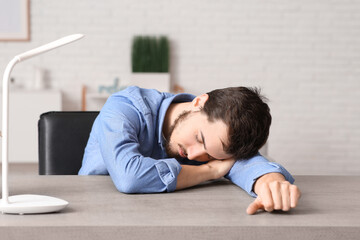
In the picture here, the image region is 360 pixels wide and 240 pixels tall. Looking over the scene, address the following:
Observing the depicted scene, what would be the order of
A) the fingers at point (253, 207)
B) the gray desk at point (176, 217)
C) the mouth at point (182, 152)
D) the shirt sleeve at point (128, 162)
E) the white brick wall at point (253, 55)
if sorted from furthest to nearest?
1. the white brick wall at point (253, 55)
2. the mouth at point (182, 152)
3. the shirt sleeve at point (128, 162)
4. the fingers at point (253, 207)
5. the gray desk at point (176, 217)

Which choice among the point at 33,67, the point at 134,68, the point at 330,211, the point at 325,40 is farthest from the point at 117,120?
the point at 325,40

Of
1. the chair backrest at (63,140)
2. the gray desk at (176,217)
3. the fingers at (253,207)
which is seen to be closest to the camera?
the gray desk at (176,217)

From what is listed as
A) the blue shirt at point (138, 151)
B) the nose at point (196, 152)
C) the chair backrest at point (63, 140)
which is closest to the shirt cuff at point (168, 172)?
the blue shirt at point (138, 151)

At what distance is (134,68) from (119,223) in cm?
413

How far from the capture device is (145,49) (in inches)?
200

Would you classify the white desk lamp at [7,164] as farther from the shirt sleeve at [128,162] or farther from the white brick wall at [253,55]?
the white brick wall at [253,55]

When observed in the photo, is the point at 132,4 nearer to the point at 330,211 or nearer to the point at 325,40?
the point at 325,40

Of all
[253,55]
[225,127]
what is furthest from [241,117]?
[253,55]

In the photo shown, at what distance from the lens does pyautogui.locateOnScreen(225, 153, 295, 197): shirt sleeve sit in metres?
1.41

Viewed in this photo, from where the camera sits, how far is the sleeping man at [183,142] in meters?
1.39

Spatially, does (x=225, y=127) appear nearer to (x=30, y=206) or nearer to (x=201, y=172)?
(x=201, y=172)

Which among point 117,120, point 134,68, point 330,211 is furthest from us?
point 134,68

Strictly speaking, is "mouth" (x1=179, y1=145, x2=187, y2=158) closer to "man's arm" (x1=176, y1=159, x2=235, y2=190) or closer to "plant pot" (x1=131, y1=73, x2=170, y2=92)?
"man's arm" (x1=176, y1=159, x2=235, y2=190)

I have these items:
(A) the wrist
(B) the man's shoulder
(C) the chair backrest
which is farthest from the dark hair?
(C) the chair backrest
